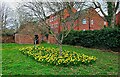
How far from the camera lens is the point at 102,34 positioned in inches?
431

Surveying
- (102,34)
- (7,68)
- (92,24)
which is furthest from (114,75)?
(92,24)

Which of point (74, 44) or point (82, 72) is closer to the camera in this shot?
point (82, 72)

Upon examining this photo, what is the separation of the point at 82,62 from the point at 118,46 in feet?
14.4

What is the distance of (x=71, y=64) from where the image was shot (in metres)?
6.16

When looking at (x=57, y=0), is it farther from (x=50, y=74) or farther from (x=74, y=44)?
(x=74, y=44)

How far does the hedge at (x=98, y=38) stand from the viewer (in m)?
10.1

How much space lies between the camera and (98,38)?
11266 millimetres

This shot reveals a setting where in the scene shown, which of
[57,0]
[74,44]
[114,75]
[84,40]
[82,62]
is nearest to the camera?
[114,75]

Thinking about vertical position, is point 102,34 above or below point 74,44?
above

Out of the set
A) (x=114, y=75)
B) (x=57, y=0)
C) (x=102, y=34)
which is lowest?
(x=114, y=75)

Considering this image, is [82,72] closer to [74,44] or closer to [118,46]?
[118,46]

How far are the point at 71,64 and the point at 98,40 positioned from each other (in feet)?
18.2

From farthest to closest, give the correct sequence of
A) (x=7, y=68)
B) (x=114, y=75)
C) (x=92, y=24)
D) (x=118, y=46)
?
(x=92, y=24)
(x=118, y=46)
(x=7, y=68)
(x=114, y=75)

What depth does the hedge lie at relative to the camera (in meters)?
10.1
